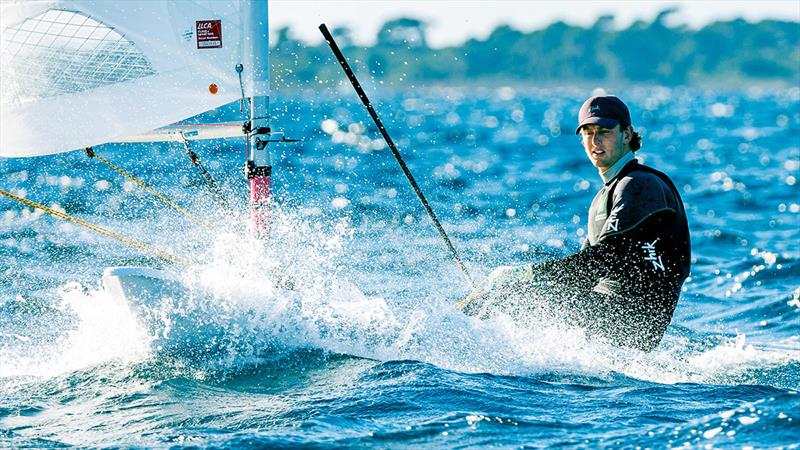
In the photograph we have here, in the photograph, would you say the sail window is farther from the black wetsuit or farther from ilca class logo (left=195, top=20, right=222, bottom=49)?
the black wetsuit

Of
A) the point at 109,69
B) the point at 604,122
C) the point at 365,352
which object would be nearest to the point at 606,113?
the point at 604,122

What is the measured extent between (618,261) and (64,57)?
319 cm

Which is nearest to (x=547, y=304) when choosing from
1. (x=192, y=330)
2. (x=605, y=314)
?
(x=605, y=314)

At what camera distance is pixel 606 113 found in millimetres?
5562

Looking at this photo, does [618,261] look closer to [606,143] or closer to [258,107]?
[606,143]

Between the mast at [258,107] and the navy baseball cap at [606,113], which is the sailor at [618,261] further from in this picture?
the mast at [258,107]

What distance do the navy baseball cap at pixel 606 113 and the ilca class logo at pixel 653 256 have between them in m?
0.64

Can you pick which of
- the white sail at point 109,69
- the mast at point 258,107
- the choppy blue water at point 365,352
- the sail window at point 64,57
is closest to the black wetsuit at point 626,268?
the choppy blue water at point 365,352

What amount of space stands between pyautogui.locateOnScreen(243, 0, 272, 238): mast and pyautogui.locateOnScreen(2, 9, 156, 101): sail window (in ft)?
1.89

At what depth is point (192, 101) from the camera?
20.3ft

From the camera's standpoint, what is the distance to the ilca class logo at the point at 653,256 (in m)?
5.45

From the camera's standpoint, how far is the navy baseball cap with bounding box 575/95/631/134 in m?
5.56

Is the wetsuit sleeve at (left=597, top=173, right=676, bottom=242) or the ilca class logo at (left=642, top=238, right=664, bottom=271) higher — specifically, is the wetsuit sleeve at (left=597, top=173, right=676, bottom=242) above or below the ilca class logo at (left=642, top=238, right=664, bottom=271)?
above

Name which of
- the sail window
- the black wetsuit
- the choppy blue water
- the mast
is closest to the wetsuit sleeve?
the black wetsuit
